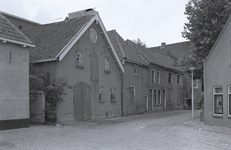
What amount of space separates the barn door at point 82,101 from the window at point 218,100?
8852 millimetres

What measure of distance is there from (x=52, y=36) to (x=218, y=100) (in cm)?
1201

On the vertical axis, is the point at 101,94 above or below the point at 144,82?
below

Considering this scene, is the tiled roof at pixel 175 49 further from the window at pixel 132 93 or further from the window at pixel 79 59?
the window at pixel 79 59

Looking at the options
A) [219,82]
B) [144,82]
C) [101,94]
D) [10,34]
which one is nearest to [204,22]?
[219,82]

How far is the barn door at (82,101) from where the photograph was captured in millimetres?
19547

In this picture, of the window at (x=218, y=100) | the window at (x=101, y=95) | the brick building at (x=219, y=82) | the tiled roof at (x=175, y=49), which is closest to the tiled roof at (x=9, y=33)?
the window at (x=101, y=95)

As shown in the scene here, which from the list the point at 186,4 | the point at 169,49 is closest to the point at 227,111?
the point at 186,4

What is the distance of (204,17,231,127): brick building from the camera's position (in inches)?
617

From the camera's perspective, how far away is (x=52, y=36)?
806 inches

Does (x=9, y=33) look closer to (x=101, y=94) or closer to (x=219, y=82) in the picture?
(x=101, y=94)

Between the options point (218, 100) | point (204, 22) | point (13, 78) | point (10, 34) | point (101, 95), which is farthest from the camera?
point (101, 95)

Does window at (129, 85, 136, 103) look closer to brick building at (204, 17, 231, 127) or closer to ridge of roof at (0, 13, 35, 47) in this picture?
brick building at (204, 17, 231, 127)

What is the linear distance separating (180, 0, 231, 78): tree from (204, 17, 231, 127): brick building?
267cm

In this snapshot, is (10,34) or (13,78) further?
(10,34)
